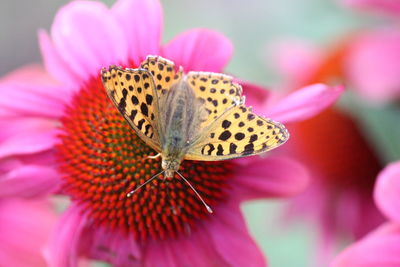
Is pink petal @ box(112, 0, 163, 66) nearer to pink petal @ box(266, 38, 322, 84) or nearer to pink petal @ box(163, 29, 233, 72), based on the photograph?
pink petal @ box(163, 29, 233, 72)

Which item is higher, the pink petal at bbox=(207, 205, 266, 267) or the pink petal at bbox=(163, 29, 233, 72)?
the pink petal at bbox=(163, 29, 233, 72)

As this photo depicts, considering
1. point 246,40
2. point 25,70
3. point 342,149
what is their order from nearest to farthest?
1. point 25,70
2. point 342,149
3. point 246,40

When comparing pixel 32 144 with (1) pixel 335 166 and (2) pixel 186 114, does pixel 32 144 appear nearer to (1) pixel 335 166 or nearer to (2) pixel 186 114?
(2) pixel 186 114


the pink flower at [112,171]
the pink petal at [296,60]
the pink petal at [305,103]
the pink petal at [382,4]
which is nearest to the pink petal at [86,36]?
the pink flower at [112,171]

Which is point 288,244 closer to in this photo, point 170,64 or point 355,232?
point 355,232

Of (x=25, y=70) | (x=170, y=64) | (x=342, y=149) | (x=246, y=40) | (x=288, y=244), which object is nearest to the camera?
(x=170, y=64)

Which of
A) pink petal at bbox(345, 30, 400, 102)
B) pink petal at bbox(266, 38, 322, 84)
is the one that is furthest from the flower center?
pink petal at bbox(266, 38, 322, 84)

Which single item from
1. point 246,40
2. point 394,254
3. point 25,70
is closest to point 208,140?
point 394,254
